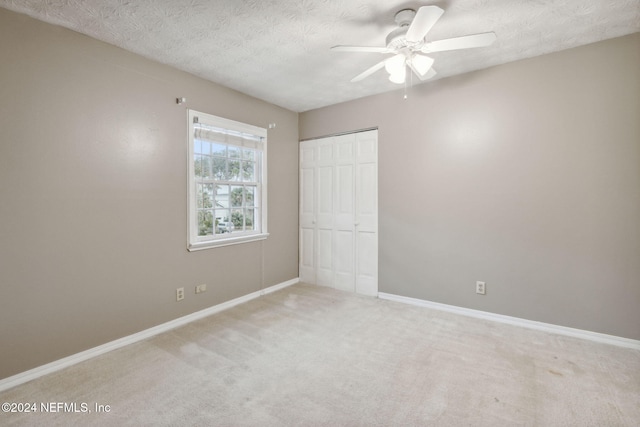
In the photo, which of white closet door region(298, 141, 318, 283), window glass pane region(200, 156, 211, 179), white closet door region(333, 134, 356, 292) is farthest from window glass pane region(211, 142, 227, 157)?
white closet door region(333, 134, 356, 292)

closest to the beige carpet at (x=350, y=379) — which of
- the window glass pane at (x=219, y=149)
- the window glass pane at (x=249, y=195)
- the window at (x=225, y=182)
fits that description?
the window at (x=225, y=182)

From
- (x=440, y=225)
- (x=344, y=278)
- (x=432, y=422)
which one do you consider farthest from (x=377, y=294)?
(x=432, y=422)

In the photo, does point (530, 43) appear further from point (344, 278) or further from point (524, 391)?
point (344, 278)

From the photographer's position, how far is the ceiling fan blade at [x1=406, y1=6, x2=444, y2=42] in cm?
170

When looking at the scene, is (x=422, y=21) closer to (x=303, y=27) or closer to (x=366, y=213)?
(x=303, y=27)

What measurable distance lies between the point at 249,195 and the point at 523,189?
3102 mm

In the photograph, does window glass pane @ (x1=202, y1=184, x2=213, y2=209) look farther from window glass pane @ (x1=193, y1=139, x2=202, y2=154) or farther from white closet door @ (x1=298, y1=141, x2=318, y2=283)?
white closet door @ (x1=298, y1=141, x2=318, y2=283)

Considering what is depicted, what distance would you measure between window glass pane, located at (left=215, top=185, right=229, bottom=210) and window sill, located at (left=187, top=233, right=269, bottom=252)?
41 cm

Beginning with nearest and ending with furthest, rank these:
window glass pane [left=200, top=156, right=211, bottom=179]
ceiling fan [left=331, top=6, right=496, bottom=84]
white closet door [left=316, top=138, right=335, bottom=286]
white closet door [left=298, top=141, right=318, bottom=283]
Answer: ceiling fan [left=331, top=6, right=496, bottom=84]
window glass pane [left=200, top=156, right=211, bottom=179]
white closet door [left=316, top=138, right=335, bottom=286]
white closet door [left=298, top=141, right=318, bottom=283]

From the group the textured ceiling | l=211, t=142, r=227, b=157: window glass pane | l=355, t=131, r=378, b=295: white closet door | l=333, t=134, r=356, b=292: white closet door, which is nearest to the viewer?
the textured ceiling

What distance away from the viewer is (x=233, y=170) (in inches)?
147

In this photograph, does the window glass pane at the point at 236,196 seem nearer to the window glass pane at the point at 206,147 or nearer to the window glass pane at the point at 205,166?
the window glass pane at the point at 205,166

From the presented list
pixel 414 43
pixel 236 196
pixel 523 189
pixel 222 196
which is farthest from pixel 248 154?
pixel 523 189

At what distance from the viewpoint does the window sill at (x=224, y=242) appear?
10.6 ft
